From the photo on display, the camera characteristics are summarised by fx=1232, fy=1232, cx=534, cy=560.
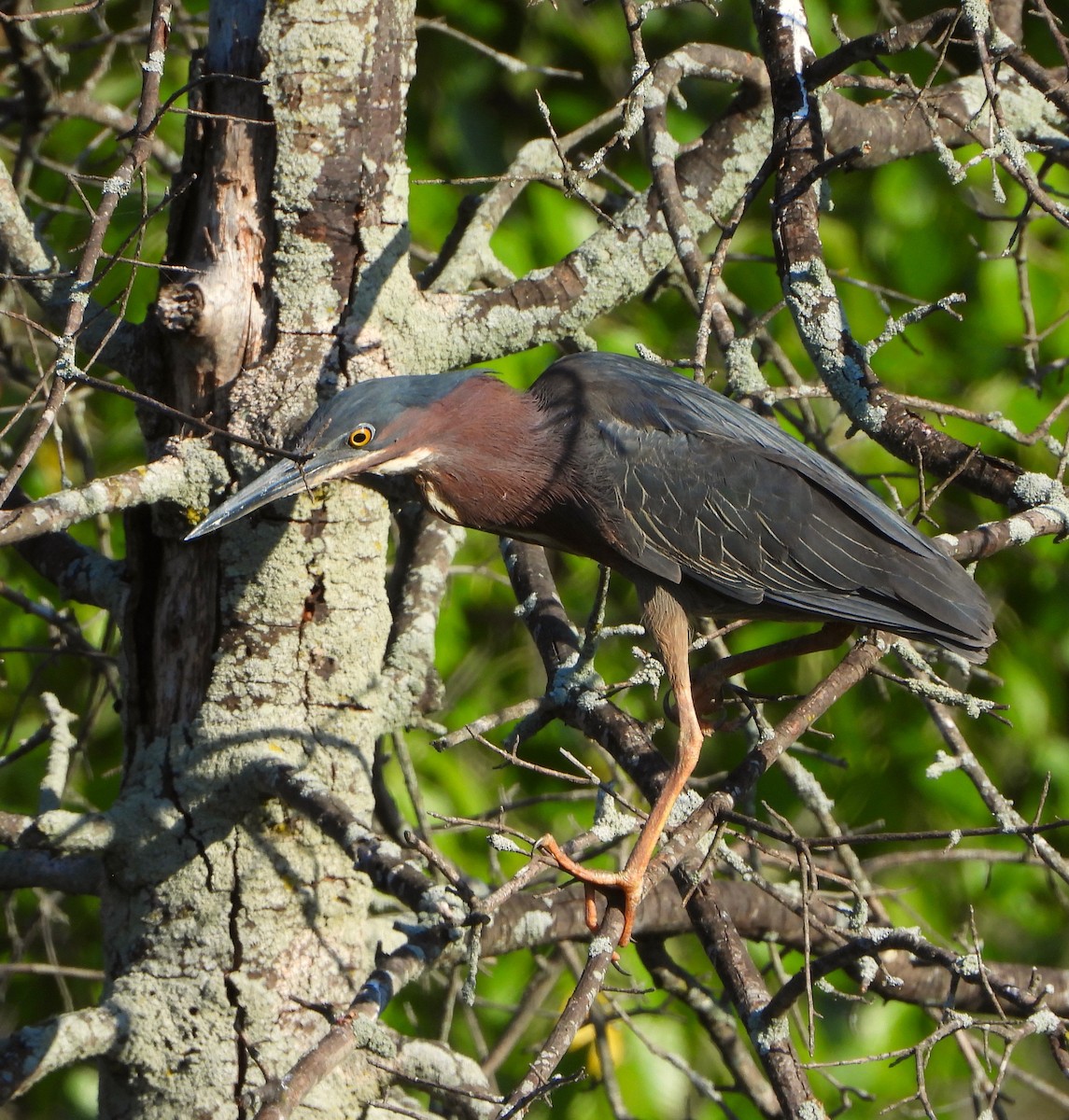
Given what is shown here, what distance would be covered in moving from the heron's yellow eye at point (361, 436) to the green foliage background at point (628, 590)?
1.17 meters

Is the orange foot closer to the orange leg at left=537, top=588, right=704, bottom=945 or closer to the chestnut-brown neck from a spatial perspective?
the orange leg at left=537, top=588, right=704, bottom=945

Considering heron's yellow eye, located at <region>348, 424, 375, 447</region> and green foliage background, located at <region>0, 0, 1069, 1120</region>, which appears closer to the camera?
heron's yellow eye, located at <region>348, 424, 375, 447</region>

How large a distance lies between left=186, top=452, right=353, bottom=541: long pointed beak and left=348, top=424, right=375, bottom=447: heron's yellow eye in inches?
1.6

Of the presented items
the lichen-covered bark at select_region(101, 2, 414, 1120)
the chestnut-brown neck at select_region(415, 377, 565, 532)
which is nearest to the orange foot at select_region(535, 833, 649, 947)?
the lichen-covered bark at select_region(101, 2, 414, 1120)

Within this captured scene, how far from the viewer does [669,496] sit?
9.14ft

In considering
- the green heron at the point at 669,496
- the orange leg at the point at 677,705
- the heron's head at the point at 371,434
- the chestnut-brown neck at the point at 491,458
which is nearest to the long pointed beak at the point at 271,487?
the heron's head at the point at 371,434

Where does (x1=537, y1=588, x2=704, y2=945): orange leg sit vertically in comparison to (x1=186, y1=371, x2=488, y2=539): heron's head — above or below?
below

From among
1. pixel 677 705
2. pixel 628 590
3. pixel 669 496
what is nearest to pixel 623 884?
pixel 677 705

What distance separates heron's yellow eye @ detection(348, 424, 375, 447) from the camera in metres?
2.48

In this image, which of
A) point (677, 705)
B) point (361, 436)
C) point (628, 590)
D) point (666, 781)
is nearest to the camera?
point (666, 781)

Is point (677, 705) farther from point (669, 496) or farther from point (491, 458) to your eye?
point (491, 458)

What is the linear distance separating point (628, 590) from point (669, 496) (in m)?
1.88

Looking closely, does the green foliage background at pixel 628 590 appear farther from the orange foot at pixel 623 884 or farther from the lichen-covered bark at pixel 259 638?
the orange foot at pixel 623 884

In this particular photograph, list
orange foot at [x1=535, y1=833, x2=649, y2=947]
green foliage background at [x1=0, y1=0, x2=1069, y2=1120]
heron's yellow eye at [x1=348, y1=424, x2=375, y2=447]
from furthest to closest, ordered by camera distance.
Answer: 1. green foliage background at [x1=0, y1=0, x2=1069, y2=1120]
2. heron's yellow eye at [x1=348, y1=424, x2=375, y2=447]
3. orange foot at [x1=535, y1=833, x2=649, y2=947]
